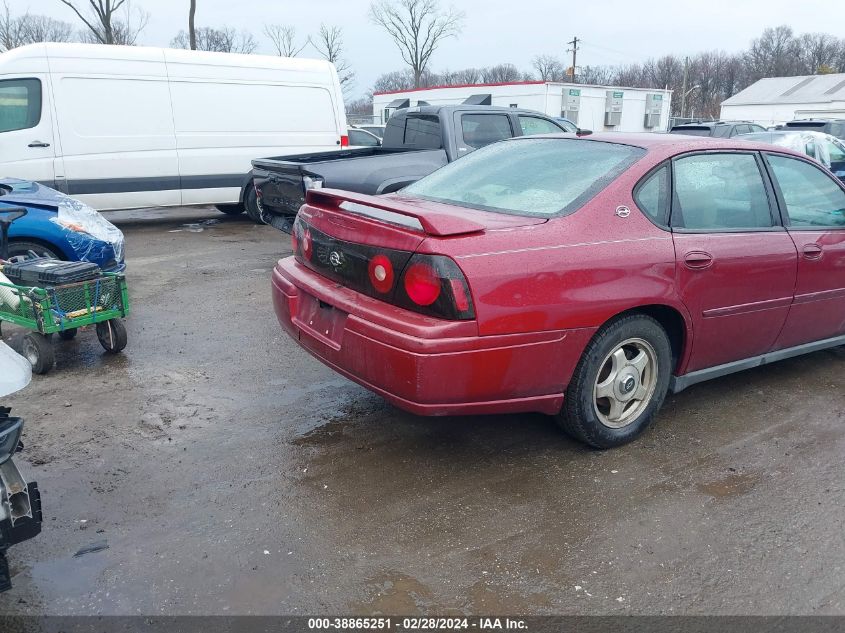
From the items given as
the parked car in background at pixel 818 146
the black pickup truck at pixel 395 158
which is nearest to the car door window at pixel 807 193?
the black pickup truck at pixel 395 158

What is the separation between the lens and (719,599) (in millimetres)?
2607

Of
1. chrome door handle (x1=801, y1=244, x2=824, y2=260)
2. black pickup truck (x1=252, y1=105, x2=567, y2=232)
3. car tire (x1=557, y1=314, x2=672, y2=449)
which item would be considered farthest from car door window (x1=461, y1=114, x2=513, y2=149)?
car tire (x1=557, y1=314, x2=672, y2=449)

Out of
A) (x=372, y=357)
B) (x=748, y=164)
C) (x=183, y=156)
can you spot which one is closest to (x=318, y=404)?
(x=372, y=357)

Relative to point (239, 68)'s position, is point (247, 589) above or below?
below

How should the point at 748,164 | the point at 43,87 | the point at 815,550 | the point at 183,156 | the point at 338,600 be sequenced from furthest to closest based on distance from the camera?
the point at 183,156, the point at 43,87, the point at 748,164, the point at 815,550, the point at 338,600

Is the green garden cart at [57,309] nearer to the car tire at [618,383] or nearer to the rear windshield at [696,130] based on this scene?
the car tire at [618,383]

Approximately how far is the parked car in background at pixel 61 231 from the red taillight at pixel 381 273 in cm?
326

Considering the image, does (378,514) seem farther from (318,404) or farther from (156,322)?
(156,322)

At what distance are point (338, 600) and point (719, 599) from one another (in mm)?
1394

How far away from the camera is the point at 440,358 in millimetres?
2961

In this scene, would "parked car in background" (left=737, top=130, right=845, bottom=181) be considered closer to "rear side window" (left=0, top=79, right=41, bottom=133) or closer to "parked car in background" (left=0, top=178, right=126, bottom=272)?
"parked car in background" (left=0, top=178, right=126, bottom=272)

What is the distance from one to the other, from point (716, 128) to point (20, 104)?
14.9m

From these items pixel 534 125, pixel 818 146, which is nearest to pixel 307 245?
pixel 534 125

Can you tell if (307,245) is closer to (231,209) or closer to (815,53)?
(231,209)
